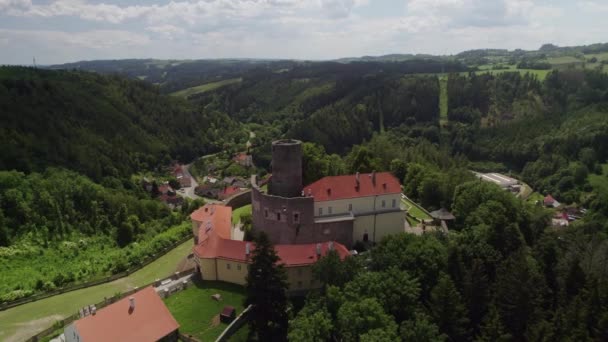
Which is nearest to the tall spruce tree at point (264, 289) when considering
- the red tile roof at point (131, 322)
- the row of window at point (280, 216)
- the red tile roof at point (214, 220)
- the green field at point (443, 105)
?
the red tile roof at point (131, 322)

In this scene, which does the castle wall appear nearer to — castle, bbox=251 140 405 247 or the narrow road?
castle, bbox=251 140 405 247

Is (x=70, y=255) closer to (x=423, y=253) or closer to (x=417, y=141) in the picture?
(x=423, y=253)

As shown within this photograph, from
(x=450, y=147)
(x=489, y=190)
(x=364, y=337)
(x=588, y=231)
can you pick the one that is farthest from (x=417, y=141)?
(x=364, y=337)

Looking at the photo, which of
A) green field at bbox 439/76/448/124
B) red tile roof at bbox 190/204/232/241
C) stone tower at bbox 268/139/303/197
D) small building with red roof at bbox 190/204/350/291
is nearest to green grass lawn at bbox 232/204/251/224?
red tile roof at bbox 190/204/232/241

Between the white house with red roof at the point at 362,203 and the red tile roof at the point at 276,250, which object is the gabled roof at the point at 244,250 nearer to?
the red tile roof at the point at 276,250

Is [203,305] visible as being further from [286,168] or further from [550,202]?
[550,202]
